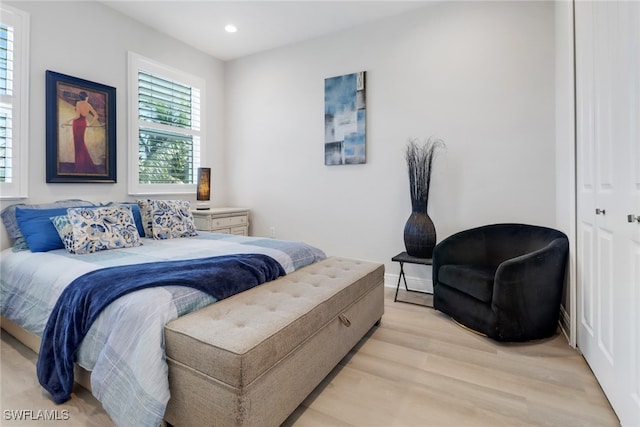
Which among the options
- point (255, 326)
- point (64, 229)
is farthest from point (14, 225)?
point (255, 326)

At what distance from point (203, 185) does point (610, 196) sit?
3.82 meters

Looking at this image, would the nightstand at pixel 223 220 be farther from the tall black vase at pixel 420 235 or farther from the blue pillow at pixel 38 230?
the tall black vase at pixel 420 235

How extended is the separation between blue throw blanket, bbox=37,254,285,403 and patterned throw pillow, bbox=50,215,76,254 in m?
0.85

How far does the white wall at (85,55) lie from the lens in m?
2.73

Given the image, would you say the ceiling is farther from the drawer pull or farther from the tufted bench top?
the drawer pull

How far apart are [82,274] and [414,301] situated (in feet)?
8.62

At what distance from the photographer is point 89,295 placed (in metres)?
1.56

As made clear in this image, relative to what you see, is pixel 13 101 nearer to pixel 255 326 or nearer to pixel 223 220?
pixel 223 220

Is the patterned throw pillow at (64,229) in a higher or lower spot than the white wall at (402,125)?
lower

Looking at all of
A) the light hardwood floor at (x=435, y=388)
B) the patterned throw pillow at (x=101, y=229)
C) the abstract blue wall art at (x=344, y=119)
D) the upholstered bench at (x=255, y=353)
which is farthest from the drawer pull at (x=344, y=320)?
the abstract blue wall art at (x=344, y=119)

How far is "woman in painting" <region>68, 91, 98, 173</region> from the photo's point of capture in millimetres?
2984

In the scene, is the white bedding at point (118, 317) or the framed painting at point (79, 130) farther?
the framed painting at point (79, 130)

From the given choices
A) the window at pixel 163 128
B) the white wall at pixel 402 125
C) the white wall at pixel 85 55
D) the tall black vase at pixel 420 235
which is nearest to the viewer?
the white wall at pixel 85 55

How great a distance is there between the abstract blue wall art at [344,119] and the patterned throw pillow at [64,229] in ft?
8.30
